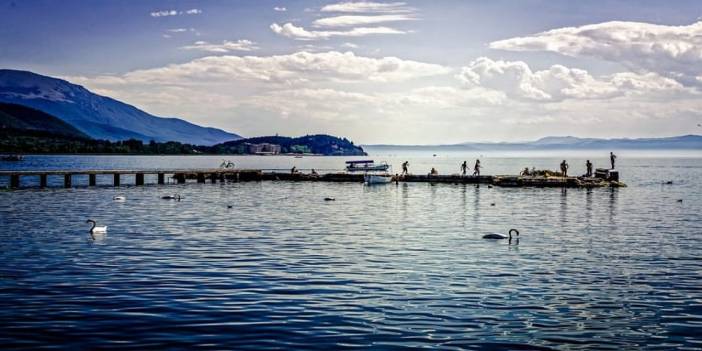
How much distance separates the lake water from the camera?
63.4 ft

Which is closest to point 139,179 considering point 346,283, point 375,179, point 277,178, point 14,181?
point 14,181

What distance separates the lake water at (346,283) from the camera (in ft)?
63.4

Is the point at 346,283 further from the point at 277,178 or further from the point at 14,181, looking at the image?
the point at 277,178

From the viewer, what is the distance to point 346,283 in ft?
87.8

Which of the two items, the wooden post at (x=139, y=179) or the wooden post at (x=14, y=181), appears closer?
the wooden post at (x=14, y=181)

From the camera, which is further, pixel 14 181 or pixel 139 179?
pixel 139 179

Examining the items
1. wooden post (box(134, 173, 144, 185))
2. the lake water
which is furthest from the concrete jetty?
the lake water

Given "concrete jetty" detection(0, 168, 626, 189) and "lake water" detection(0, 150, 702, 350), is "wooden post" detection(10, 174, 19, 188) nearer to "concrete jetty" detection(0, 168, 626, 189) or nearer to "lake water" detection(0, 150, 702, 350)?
"concrete jetty" detection(0, 168, 626, 189)

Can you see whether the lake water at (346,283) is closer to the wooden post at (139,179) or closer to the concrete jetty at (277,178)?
the concrete jetty at (277,178)

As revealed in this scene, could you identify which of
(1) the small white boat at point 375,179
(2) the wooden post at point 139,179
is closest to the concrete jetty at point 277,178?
(2) the wooden post at point 139,179

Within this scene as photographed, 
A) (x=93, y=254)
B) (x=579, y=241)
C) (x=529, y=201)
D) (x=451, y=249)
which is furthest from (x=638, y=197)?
(x=93, y=254)

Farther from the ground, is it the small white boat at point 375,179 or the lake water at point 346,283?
the small white boat at point 375,179

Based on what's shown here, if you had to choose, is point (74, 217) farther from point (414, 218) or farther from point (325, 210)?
point (414, 218)

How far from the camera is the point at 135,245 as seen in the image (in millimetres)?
37875
